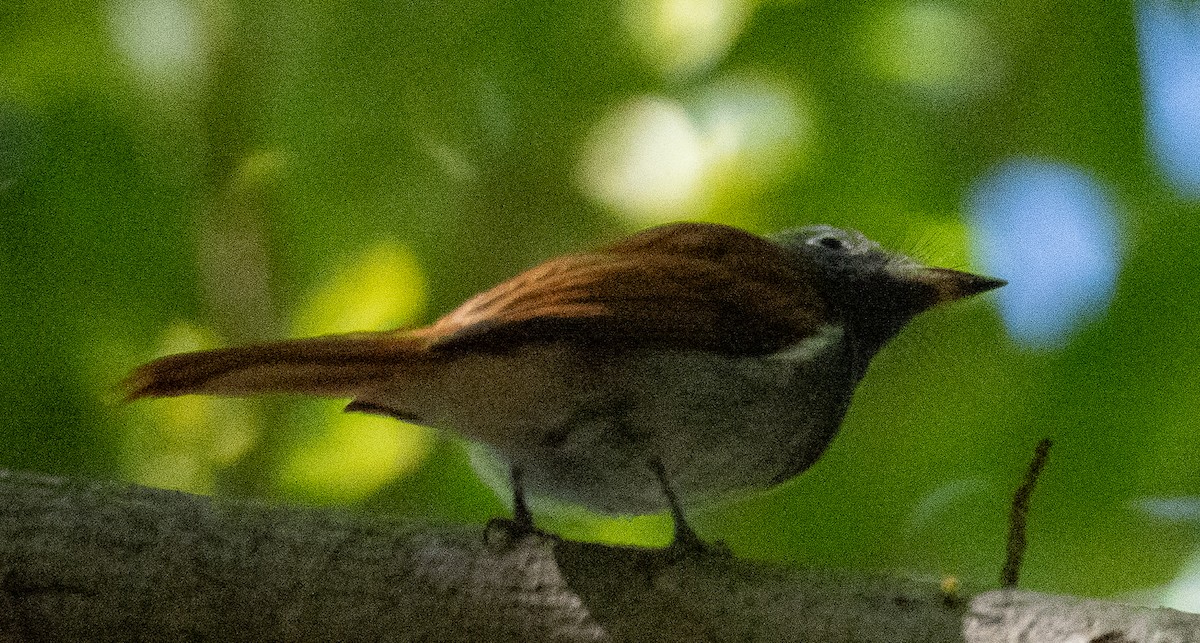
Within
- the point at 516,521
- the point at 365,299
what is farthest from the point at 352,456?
the point at 516,521

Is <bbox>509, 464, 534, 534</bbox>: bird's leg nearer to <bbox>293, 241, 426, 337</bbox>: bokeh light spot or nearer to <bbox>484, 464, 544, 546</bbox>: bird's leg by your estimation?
<bbox>484, 464, 544, 546</bbox>: bird's leg

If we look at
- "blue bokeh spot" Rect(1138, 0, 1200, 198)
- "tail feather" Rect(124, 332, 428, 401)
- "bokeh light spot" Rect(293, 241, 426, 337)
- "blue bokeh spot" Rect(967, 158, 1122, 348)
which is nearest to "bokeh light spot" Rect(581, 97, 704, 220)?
"bokeh light spot" Rect(293, 241, 426, 337)

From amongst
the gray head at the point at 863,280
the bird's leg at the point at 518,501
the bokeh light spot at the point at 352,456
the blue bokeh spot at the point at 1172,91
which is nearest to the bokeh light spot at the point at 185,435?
the bokeh light spot at the point at 352,456

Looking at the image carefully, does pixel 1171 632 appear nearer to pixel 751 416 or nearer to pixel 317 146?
pixel 751 416

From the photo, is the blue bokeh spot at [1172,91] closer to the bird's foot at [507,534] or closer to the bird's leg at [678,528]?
the bird's leg at [678,528]

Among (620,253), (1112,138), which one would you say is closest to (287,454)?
(620,253)

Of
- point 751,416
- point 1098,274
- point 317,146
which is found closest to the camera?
point 751,416
